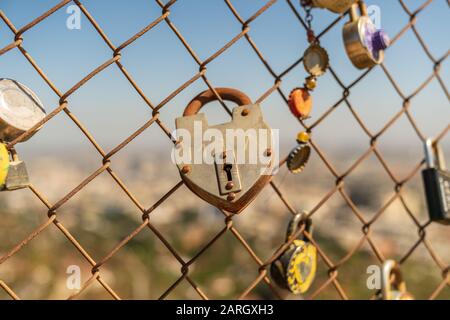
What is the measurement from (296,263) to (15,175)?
569 mm

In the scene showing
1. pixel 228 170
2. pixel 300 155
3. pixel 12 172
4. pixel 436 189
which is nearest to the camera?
pixel 12 172

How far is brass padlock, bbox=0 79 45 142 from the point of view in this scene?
2.40ft

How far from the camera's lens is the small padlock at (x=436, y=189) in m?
1.28

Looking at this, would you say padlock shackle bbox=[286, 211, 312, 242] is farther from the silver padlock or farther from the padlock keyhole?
the silver padlock

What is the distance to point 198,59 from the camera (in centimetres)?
92

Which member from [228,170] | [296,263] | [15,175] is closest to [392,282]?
[296,263]

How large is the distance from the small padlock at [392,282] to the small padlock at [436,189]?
0.15 m

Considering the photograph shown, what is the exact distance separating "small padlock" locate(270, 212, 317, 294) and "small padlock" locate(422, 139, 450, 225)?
0.34 m

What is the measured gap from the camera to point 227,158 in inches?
34.9

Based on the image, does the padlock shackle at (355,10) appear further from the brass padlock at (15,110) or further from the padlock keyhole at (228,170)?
the brass padlock at (15,110)

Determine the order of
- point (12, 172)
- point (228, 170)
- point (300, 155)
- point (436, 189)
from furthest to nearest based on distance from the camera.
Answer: point (436, 189)
point (300, 155)
point (228, 170)
point (12, 172)

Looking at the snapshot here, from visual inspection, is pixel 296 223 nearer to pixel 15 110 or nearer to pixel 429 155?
pixel 429 155
